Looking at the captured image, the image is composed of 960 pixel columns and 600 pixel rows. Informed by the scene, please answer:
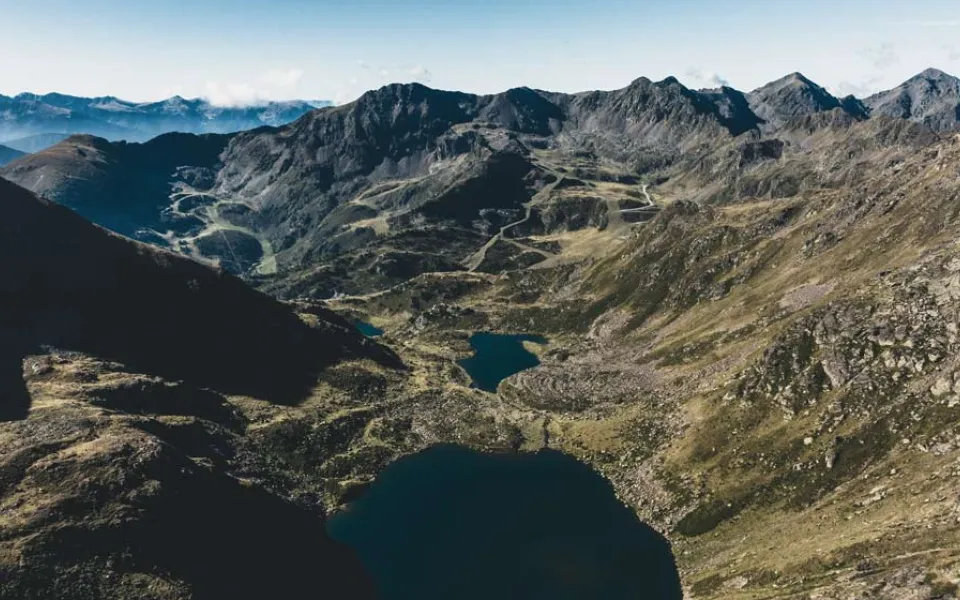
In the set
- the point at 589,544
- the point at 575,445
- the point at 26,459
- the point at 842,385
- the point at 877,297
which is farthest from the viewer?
the point at 575,445

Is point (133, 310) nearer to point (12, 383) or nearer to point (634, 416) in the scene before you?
point (12, 383)

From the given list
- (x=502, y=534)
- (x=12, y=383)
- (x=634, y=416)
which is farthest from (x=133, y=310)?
(x=634, y=416)

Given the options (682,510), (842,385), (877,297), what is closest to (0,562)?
(682,510)

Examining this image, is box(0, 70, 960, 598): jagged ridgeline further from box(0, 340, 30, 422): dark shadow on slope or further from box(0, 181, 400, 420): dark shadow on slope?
box(0, 340, 30, 422): dark shadow on slope

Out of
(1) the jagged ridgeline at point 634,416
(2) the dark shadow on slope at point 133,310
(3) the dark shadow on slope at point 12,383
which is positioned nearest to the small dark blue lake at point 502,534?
(1) the jagged ridgeline at point 634,416

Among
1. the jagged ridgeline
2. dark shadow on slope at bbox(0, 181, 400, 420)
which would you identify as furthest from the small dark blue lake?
dark shadow on slope at bbox(0, 181, 400, 420)

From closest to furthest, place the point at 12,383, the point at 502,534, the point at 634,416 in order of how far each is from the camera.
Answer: the point at 502,534, the point at 12,383, the point at 634,416

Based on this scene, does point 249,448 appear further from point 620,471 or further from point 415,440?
point 620,471
